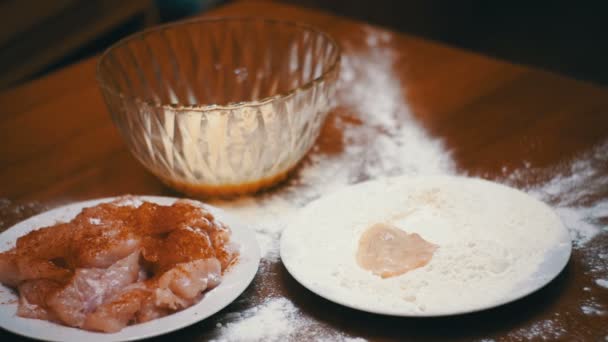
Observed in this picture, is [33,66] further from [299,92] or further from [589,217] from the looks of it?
[589,217]

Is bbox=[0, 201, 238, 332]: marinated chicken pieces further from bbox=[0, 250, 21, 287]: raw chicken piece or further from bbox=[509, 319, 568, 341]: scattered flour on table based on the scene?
Result: bbox=[509, 319, 568, 341]: scattered flour on table

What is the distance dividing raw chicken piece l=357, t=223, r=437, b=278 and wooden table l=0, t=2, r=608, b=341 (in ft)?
0.26

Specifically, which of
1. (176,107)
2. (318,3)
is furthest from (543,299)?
(318,3)

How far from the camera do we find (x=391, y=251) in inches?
41.0

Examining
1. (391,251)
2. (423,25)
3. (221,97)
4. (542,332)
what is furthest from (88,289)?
(423,25)

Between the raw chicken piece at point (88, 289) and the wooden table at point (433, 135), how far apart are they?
0.10 m

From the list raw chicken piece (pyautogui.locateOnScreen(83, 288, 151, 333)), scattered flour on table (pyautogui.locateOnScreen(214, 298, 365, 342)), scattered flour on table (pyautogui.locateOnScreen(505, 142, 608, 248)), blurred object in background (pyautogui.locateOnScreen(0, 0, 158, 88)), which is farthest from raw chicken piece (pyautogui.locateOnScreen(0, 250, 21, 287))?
blurred object in background (pyautogui.locateOnScreen(0, 0, 158, 88))

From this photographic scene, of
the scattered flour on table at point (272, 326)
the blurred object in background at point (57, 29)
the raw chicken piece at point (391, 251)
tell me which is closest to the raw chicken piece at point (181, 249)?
the scattered flour on table at point (272, 326)

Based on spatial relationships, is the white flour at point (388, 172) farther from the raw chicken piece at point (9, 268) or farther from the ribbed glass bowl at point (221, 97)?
the raw chicken piece at point (9, 268)

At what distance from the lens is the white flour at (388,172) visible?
1.14 metres

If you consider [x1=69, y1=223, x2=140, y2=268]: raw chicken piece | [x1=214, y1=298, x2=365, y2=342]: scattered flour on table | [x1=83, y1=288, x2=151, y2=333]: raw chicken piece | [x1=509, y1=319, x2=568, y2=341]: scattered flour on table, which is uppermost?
[x1=69, y1=223, x2=140, y2=268]: raw chicken piece

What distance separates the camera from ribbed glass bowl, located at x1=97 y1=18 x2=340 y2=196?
1.21m

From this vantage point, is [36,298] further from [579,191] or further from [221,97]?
[579,191]

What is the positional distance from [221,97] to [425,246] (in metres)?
0.74
